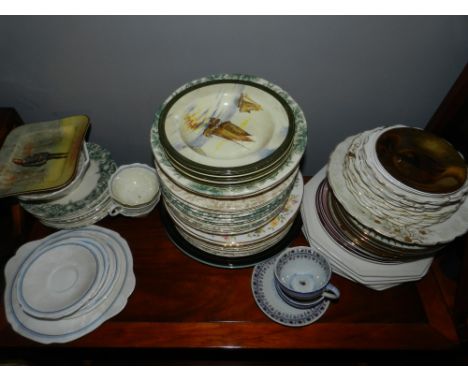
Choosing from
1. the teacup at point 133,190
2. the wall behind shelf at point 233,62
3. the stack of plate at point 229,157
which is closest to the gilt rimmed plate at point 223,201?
the stack of plate at point 229,157

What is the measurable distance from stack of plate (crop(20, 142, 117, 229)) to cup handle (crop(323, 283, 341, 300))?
2.03 ft

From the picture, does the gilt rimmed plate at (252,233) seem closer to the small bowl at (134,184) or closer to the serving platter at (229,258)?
the serving platter at (229,258)

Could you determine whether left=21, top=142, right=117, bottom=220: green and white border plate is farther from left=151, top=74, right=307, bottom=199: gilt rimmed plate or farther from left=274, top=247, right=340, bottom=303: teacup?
left=274, top=247, right=340, bottom=303: teacup

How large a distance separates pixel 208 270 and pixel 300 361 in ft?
2.13

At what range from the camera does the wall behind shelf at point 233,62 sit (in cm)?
88

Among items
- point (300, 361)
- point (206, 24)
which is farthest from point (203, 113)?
point (300, 361)

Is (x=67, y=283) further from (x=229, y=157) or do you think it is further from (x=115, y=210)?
(x=229, y=157)

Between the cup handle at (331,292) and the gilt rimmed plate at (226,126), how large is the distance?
336 millimetres

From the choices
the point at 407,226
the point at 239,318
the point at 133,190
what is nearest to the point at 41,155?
the point at 133,190

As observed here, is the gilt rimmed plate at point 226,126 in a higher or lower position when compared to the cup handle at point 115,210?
higher

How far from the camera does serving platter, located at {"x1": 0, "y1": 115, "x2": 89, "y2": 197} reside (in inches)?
35.6

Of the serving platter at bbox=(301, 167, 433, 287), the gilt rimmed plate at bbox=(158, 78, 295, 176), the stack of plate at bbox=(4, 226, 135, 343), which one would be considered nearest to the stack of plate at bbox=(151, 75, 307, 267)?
the gilt rimmed plate at bbox=(158, 78, 295, 176)

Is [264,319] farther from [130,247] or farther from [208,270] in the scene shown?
[130,247]

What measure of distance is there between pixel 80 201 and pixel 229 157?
1.56ft
